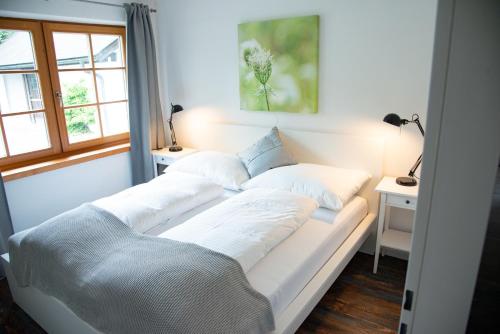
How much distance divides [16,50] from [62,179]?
3.87 ft

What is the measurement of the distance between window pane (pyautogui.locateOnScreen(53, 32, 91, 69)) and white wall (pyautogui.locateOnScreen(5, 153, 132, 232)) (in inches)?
38.2

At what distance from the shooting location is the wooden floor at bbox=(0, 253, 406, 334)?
2.26m

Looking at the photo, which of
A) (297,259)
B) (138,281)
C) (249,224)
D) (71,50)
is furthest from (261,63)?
(138,281)

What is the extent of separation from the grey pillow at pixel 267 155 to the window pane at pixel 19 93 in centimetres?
198

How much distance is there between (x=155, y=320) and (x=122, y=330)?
0.66ft

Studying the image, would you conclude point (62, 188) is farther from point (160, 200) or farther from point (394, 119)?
point (394, 119)

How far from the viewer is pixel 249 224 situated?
2195mm

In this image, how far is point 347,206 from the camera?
2.81 meters

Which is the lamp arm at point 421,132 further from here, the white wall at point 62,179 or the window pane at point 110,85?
the window pane at point 110,85

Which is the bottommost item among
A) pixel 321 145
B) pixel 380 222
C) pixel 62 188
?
pixel 380 222

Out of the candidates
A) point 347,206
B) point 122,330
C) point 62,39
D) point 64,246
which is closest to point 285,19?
point 347,206

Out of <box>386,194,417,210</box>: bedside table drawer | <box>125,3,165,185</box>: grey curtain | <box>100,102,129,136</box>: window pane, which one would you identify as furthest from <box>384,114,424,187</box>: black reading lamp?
<box>100,102,129,136</box>: window pane

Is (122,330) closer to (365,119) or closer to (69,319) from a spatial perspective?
(69,319)

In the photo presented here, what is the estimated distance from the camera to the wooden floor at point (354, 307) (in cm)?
226
